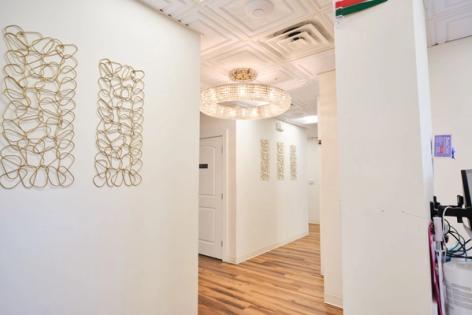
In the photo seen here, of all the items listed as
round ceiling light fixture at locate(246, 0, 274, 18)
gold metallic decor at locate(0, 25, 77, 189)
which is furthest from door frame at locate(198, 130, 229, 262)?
gold metallic decor at locate(0, 25, 77, 189)

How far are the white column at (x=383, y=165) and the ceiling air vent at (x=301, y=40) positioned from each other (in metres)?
1.14

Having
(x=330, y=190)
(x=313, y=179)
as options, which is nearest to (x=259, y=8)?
(x=330, y=190)

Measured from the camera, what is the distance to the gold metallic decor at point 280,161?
5.27 m

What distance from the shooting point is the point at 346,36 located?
1.15m

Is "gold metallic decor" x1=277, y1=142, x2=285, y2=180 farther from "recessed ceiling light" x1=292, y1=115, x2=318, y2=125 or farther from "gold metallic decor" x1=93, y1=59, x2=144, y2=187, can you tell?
"gold metallic decor" x1=93, y1=59, x2=144, y2=187

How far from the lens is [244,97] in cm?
266

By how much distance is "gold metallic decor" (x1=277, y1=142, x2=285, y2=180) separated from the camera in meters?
5.27

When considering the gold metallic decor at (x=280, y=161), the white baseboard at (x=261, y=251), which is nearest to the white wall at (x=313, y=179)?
the white baseboard at (x=261, y=251)

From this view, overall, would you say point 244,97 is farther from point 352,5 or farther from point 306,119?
point 306,119

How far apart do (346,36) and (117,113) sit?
1371 mm

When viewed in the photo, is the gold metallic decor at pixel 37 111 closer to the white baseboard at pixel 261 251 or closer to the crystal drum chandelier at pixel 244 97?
the crystal drum chandelier at pixel 244 97

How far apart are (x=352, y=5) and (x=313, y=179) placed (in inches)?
262

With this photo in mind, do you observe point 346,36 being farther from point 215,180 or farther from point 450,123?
point 215,180

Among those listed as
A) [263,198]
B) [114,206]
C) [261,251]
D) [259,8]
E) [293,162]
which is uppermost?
[259,8]
